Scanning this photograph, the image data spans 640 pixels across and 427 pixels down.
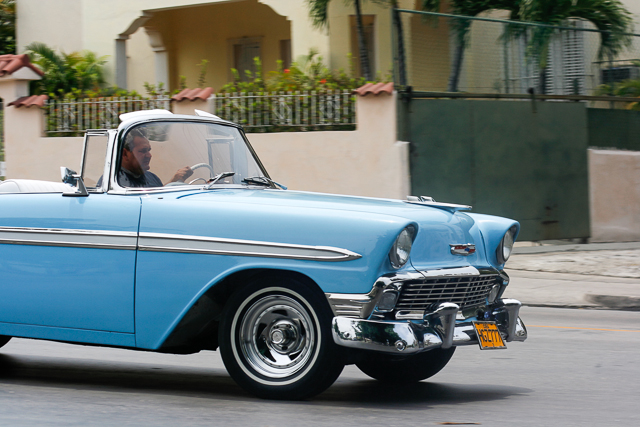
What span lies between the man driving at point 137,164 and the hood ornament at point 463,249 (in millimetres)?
1794

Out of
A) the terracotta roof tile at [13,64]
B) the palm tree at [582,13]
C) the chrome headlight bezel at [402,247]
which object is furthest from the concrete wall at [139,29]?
the chrome headlight bezel at [402,247]

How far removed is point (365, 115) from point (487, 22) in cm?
257

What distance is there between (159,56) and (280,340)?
1709cm

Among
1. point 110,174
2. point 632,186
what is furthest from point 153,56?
point 110,174

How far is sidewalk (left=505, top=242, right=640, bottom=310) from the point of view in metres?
10.2

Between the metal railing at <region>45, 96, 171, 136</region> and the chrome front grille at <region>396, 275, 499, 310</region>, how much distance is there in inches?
430

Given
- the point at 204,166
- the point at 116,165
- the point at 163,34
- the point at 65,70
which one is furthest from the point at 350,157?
the point at 116,165

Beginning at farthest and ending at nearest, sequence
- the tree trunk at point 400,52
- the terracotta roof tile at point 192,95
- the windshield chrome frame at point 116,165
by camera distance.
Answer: the terracotta roof tile at point 192,95 < the tree trunk at point 400,52 < the windshield chrome frame at point 116,165

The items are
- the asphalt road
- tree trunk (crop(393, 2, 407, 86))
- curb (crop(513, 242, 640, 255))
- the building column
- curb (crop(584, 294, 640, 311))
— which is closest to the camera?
the asphalt road

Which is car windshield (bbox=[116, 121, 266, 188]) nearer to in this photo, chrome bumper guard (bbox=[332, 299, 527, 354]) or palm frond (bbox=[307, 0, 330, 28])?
chrome bumper guard (bbox=[332, 299, 527, 354])

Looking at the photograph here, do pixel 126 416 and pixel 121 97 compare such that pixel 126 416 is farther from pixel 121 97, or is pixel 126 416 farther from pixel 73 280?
pixel 121 97

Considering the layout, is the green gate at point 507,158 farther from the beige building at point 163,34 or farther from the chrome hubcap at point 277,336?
the chrome hubcap at point 277,336

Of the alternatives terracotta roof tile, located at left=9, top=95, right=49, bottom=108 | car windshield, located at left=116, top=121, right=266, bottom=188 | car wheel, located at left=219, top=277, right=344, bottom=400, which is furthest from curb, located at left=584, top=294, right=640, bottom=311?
terracotta roof tile, located at left=9, top=95, right=49, bottom=108

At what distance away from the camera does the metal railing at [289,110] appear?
14242mm
